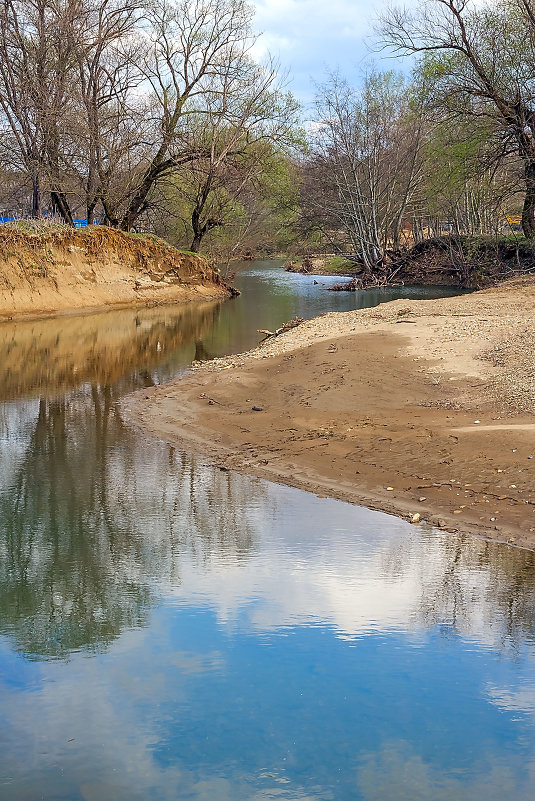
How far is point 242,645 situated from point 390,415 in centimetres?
543

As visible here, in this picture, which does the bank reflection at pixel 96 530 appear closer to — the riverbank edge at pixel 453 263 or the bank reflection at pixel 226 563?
the bank reflection at pixel 226 563

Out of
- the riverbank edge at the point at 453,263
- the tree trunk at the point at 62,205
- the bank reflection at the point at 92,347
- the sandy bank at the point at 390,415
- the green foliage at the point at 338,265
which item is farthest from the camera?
the green foliage at the point at 338,265

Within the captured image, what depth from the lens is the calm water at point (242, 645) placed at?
14.5 feet

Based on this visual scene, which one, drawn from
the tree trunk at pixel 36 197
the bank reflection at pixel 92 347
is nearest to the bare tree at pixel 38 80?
the tree trunk at pixel 36 197

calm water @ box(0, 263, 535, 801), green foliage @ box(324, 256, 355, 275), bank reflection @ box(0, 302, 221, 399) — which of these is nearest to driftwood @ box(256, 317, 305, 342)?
bank reflection @ box(0, 302, 221, 399)

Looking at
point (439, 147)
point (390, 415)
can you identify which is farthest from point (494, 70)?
point (390, 415)

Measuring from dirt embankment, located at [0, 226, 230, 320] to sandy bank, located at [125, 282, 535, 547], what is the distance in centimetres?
1193

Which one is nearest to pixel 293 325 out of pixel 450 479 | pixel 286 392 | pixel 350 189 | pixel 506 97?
pixel 286 392

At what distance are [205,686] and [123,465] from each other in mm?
4964

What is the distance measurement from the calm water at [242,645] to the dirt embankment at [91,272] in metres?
17.2

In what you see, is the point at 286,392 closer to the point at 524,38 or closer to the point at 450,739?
the point at 450,739

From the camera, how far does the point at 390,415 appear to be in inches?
420

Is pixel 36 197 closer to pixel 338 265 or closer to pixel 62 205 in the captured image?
pixel 62 205

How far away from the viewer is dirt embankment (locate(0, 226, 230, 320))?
2612 cm
